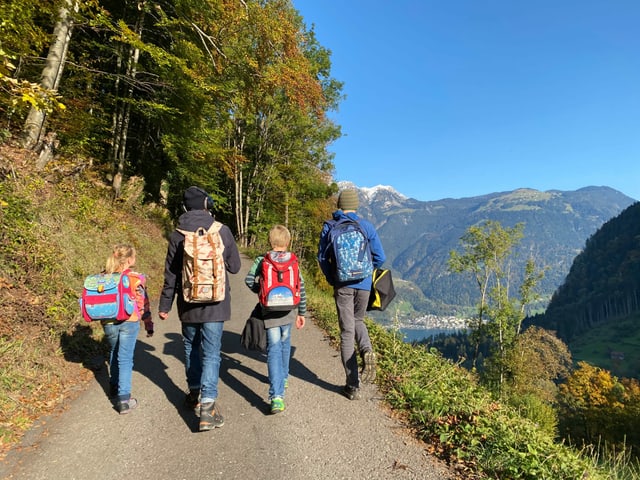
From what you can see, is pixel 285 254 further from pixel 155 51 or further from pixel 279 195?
pixel 279 195

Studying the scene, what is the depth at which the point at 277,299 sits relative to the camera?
362 cm

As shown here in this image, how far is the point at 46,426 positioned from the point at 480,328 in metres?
37.9

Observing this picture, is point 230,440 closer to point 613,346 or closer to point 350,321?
point 350,321

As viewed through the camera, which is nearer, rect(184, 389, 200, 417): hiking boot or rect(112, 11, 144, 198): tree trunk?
rect(184, 389, 200, 417): hiking boot

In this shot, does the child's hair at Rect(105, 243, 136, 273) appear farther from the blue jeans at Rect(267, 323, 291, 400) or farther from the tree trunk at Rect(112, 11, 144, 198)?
the tree trunk at Rect(112, 11, 144, 198)

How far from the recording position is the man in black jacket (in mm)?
3447

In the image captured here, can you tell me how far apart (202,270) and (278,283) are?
78 centimetres

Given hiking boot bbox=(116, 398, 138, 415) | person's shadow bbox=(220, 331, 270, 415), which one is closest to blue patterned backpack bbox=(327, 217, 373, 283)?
person's shadow bbox=(220, 331, 270, 415)

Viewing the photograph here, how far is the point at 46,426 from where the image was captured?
3602mm

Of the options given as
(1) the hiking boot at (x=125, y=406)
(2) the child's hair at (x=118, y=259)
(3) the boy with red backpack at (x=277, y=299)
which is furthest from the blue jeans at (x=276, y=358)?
(2) the child's hair at (x=118, y=259)

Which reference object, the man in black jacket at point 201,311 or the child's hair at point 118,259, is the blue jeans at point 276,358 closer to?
the man in black jacket at point 201,311

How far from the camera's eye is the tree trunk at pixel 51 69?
7.57m

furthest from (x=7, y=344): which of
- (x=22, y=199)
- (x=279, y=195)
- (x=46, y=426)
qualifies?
(x=279, y=195)

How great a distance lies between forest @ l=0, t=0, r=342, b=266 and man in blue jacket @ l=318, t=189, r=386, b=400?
11.8 feet
